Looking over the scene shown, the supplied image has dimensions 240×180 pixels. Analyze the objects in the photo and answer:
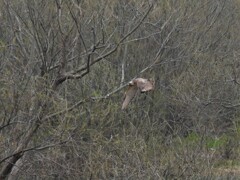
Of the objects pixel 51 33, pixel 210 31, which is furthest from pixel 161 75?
pixel 51 33

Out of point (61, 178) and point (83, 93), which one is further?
point (83, 93)

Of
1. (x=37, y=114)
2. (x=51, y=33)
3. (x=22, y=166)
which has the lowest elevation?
(x=22, y=166)

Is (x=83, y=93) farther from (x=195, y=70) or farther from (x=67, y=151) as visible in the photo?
(x=195, y=70)

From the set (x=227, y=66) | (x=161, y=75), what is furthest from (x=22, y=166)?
(x=227, y=66)

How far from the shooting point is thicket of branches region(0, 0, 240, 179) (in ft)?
24.6

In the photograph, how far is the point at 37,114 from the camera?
7.18 metres

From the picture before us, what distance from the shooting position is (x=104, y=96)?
7.92 m

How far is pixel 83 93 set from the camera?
1023cm

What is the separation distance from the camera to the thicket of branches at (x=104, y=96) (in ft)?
24.6

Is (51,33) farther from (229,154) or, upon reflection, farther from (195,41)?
(195,41)

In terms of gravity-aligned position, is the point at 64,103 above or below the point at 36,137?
above

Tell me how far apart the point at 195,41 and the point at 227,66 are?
0.96 metres

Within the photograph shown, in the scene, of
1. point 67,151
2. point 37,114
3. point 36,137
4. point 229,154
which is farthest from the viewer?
point 229,154

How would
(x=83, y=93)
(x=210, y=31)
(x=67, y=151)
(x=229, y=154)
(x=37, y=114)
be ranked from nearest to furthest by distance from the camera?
(x=37, y=114) → (x=67, y=151) → (x=83, y=93) → (x=229, y=154) → (x=210, y=31)
